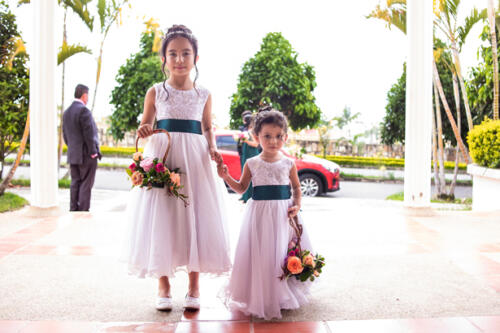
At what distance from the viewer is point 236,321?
209 centimetres

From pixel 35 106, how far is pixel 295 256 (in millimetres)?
3400

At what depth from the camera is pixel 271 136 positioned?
2178 mm

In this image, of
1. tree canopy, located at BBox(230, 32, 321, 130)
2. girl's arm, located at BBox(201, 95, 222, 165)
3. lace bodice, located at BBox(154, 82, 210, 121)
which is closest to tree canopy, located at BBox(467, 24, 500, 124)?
tree canopy, located at BBox(230, 32, 321, 130)

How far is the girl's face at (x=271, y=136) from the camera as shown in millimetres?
2172

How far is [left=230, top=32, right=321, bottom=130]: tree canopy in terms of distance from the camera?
1307 cm

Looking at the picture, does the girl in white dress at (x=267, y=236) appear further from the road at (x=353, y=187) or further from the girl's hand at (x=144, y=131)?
the road at (x=353, y=187)

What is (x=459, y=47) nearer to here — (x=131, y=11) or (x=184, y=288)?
(x=131, y=11)

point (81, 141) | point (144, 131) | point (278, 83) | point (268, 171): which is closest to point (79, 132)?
point (81, 141)

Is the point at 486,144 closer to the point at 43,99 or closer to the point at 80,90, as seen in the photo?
the point at 80,90

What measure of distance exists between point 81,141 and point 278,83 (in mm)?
8361

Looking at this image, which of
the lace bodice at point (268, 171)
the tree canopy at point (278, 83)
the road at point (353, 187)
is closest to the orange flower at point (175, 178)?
the lace bodice at point (268, 171)

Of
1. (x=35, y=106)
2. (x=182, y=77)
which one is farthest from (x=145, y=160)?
(x=35, y=106)

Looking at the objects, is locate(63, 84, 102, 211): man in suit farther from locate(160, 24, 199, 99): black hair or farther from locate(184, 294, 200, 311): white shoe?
locate(184, 294, 200, 311): white shoe

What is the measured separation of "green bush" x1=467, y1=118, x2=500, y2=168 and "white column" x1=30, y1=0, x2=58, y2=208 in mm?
4940
